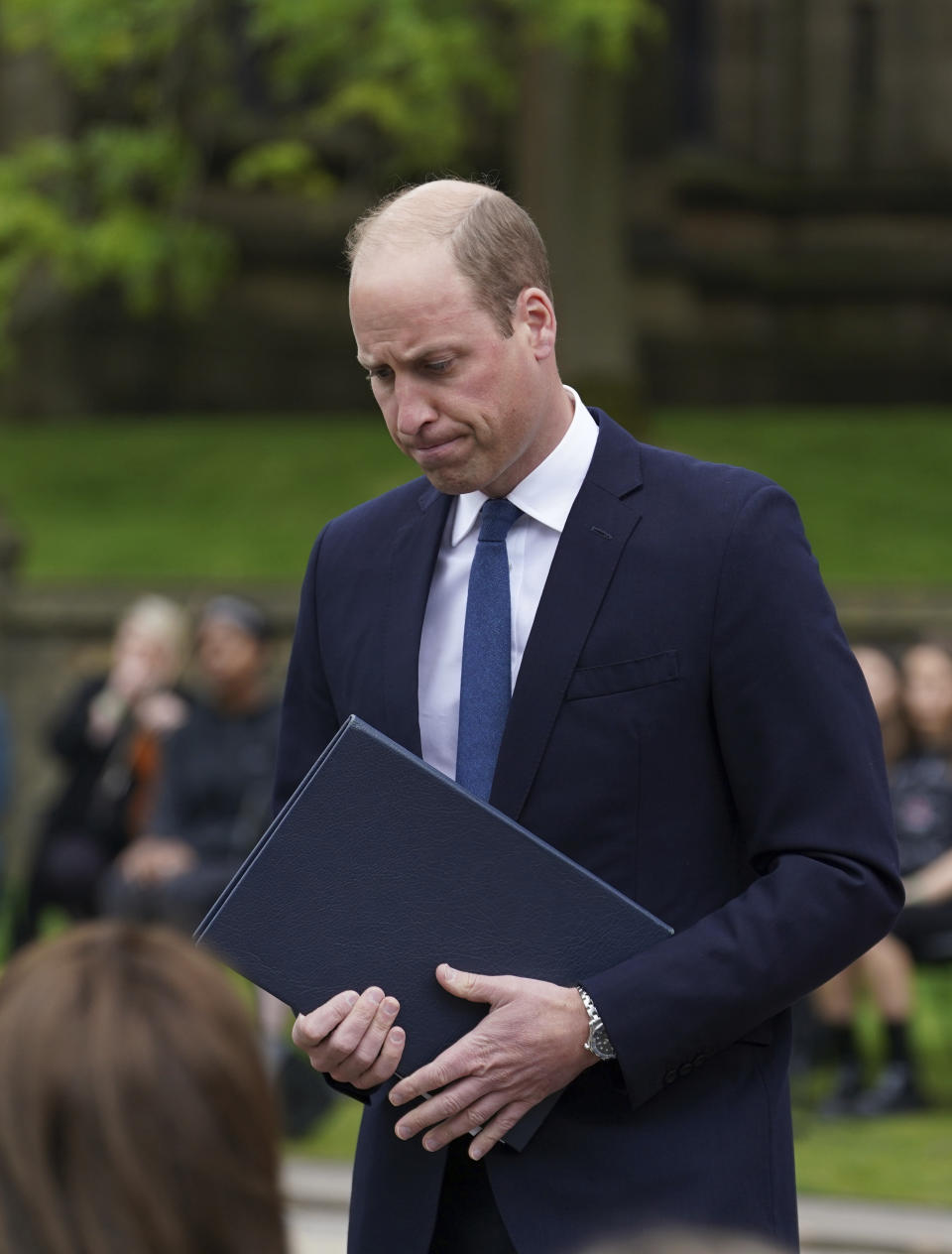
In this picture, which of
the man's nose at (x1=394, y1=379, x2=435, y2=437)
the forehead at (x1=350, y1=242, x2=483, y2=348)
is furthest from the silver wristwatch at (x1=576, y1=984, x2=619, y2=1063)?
the forehead at (x1=350, y1=242, x2=483, y2=348)

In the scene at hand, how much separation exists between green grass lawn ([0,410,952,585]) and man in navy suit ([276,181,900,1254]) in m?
9.73

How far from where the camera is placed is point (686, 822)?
2385 mm

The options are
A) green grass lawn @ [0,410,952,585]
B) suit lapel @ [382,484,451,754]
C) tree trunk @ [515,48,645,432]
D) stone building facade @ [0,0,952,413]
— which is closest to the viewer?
suit lapel @ [382,484,451,754]

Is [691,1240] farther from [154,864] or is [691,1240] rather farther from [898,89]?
[898,89]

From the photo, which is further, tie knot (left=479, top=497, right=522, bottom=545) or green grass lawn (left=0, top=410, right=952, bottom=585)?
green grass lawn (left=0, top=410, right=952, bottom=585)

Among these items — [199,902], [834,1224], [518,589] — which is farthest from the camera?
[199,902]

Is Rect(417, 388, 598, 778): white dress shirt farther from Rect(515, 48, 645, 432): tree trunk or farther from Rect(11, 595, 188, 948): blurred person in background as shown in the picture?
Rect(515, 48, 645, 432): tree trunk

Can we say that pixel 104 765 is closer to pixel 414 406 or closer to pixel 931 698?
pixel 931 698

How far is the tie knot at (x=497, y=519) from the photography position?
8.32ft

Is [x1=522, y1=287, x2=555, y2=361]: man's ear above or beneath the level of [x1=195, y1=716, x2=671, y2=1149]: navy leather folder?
above

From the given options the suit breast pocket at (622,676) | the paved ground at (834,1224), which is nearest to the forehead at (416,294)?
the suit breast pocket at (622,676)

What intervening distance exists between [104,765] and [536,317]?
244 inches

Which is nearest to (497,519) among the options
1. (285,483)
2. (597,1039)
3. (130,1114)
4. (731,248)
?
(597,1039)

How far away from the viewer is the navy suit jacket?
2303mm
